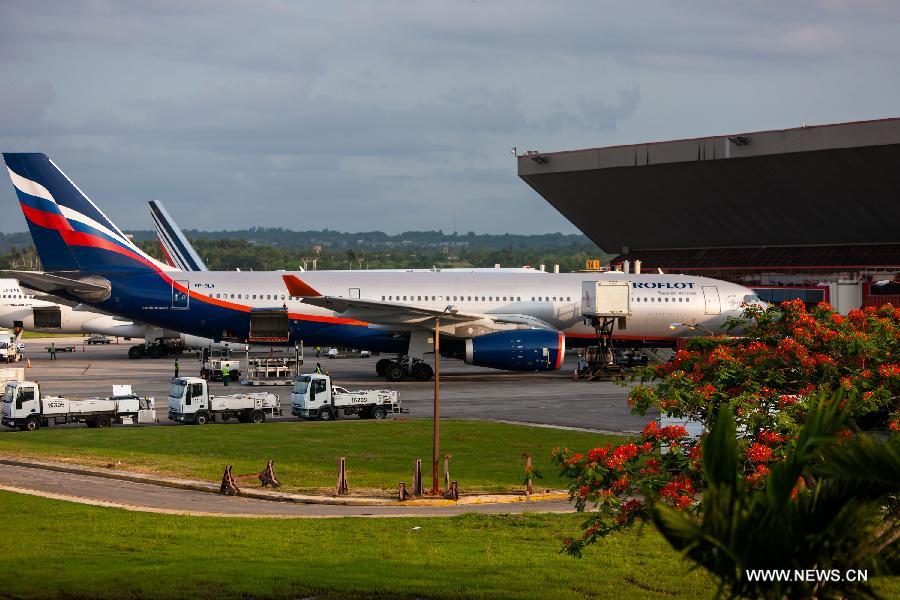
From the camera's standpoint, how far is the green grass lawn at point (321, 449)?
3450cm

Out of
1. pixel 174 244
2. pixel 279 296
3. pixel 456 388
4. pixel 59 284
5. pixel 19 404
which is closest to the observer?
pixel 19 404

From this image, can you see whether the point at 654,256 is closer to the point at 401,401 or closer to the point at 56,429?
the point at 401,401

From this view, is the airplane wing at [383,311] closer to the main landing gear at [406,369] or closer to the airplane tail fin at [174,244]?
the main landing gear at [406,369]

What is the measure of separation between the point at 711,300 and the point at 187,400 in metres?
30.6

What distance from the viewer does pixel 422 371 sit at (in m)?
60.9

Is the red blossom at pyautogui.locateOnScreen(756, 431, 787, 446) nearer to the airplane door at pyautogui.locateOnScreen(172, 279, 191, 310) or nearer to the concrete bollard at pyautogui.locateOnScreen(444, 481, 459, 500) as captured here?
the concrete bollard at pyautogui.locateOnScreen(444, 481, 459, 500)

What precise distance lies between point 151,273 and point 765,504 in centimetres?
5454

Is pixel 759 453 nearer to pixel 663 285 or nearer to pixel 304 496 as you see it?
pixel 304 496

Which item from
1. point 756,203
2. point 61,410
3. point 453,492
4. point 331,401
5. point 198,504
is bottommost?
point 198,504

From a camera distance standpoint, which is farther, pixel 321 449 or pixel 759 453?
pixel 321 449

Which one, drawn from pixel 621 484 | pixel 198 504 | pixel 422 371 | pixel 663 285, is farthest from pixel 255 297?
pixel 621 484

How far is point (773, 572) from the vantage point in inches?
412

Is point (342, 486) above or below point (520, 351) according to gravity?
below

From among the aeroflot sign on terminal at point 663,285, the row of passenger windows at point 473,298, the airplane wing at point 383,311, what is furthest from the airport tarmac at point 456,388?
the aeroflot sign on terminal at point 663,285
